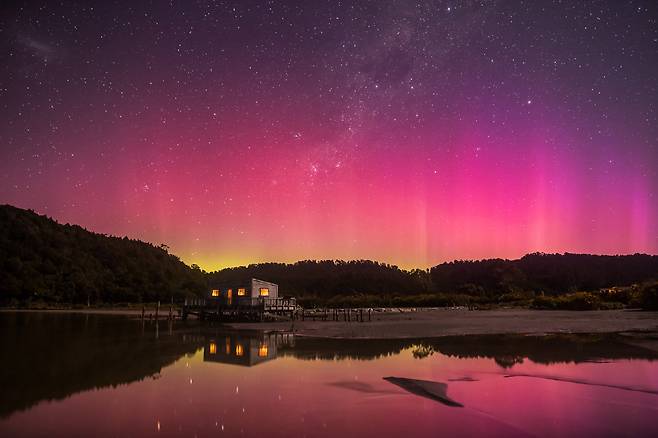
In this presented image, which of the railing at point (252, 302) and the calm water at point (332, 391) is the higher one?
the railing at point (252, 302)

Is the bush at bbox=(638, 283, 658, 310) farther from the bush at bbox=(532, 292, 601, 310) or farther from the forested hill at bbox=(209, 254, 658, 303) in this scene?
the forested hill at bbox=(209, 254, 658, 303)

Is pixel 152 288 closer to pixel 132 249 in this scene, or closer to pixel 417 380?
pixel 132 249

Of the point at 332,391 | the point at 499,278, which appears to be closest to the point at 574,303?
the point at 332,391

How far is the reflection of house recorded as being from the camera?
2440 centimetres

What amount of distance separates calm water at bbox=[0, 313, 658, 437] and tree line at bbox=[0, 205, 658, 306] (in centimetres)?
4832

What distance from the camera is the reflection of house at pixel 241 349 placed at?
2440cm

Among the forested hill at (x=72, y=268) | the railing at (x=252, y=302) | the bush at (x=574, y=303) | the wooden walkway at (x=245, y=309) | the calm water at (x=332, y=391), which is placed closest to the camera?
the calm water at (x=332, y=391)

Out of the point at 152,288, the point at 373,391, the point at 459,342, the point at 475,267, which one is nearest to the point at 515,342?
the point at 459,342

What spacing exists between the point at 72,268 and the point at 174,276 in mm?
39768

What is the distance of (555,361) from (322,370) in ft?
35.9

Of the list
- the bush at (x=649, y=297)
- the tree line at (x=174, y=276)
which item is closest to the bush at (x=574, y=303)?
the bush at (x=649, y=297)

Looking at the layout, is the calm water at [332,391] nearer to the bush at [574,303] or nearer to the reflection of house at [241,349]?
the reflection of house at [241,349]

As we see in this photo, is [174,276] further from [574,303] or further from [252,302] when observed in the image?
[574,303]

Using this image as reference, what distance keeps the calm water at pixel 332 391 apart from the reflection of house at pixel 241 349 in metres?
0.18
